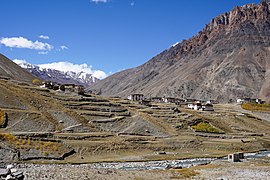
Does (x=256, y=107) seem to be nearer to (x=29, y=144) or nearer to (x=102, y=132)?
(x=102, y=132)

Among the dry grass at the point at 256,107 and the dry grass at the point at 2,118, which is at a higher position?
the dry grass at the point at 2,118

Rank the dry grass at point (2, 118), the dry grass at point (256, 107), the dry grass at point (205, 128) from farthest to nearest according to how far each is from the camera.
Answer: the dry grass at point (256, 107), the dry grass at point (205, 128), the dry grass at point (2, 118)

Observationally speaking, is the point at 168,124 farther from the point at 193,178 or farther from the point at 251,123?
the point at 193,178

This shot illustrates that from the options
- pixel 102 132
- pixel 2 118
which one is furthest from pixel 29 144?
pixel 102 132

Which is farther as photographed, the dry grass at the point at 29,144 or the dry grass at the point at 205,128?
the dry grass at the point at 205,128

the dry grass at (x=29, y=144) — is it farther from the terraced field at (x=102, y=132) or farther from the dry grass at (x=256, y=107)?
the dry grass at (x=256, y=107)

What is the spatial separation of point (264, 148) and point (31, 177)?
79945 millimetres

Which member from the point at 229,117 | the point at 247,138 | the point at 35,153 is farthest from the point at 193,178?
the point at 229,117

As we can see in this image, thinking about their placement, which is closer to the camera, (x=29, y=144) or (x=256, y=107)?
(x=29, y=144)

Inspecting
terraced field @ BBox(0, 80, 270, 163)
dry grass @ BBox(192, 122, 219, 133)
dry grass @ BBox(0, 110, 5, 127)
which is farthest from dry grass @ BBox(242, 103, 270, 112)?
dry grass @ BBox(0, 110, 5, 127)

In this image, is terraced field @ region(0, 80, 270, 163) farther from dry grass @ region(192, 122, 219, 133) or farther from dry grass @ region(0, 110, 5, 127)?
dry grass @ region(0, 110, 5, 127)

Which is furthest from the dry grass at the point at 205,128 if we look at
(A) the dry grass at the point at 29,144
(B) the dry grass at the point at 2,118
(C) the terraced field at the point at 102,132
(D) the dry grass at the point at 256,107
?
(D) the dry grass at the point at 256,107

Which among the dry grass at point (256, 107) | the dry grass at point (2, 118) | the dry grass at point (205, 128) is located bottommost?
the dry grass at point (205, 128)

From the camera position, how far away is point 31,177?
35719 millimetres
